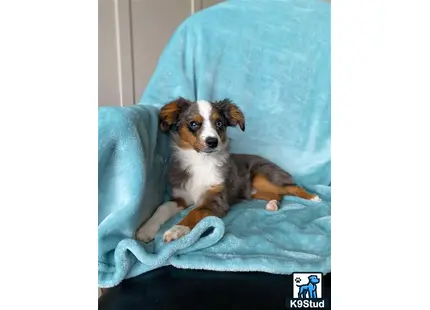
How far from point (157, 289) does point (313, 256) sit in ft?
1.79

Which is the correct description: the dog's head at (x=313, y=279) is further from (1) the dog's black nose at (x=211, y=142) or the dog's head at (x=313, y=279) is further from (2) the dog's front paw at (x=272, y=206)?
(1) the dog's black nose at (x=211, y=142)

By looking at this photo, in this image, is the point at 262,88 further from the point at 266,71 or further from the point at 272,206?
the point at 272,206

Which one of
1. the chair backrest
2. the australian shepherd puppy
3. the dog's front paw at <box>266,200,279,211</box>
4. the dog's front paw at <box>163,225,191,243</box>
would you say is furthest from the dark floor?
the chair backrest

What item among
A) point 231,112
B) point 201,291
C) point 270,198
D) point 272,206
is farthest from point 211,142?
point 201,291

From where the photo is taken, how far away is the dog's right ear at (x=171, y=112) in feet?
6.46

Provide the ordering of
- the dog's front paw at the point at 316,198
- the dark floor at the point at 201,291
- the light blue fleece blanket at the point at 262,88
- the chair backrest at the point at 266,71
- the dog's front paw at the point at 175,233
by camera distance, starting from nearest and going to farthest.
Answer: the dark floor at the point at 201,291
the dog's front paw at the point at 175,233
the light blue fleece blanket at the point at 262,88
the dog's front paw at the point at 316,198
the chair backrest at the point at 266,71

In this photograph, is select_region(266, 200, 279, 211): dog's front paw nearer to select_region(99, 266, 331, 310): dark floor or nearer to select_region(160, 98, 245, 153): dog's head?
select_region(160, 98, 245, 153): dog's head

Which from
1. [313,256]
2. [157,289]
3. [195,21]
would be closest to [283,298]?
[313,256]

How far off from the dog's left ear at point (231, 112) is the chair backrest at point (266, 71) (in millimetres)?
201

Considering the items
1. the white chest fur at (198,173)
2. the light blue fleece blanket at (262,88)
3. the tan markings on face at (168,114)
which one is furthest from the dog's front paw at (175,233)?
the tan markings on face at (168,114)

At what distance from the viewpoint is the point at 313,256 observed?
1.40 metres

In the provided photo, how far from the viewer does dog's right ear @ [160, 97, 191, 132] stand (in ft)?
6.46

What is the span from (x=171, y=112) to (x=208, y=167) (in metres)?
0.37
